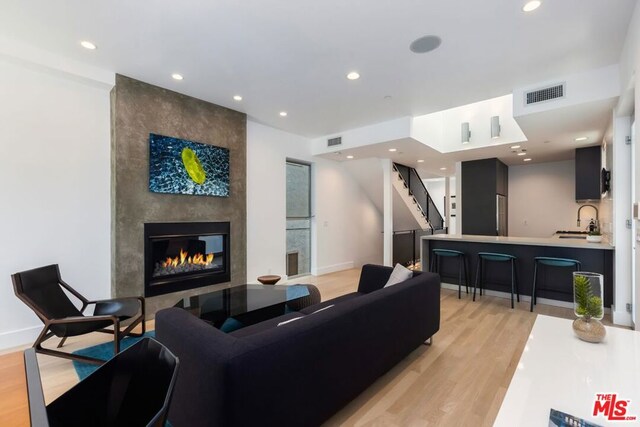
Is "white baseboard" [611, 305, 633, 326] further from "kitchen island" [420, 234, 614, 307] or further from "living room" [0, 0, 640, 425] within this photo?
"living room" [0, 0, 640, 425]

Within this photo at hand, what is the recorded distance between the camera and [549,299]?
4.43 metres

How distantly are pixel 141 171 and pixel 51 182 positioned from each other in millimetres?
887

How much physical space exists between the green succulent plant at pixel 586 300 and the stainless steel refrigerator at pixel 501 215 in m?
5.75

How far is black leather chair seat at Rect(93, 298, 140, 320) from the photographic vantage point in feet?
9.94

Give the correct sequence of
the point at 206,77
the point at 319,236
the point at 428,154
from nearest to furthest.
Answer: the point at 206,77 → the point at 428,154 → the point at 319,236

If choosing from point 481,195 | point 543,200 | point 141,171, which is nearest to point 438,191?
point 543,200

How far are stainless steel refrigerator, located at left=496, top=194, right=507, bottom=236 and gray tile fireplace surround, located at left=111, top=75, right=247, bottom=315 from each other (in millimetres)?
5857

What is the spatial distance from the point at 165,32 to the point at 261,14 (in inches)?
39.3

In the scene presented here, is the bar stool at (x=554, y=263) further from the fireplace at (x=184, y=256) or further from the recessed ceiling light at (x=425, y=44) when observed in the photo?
the fireplace at (x=184, y=256)

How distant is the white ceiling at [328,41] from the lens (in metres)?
2.44

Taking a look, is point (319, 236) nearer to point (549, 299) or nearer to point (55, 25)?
point (549, 299)

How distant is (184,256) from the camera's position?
4.28m

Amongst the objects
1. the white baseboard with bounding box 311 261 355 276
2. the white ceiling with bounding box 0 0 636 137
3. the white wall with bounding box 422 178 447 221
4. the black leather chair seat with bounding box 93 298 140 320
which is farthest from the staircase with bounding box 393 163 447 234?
the black leather chair seat with bounding box 93 298 140 320

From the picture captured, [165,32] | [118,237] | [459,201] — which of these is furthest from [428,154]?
[118,237]
